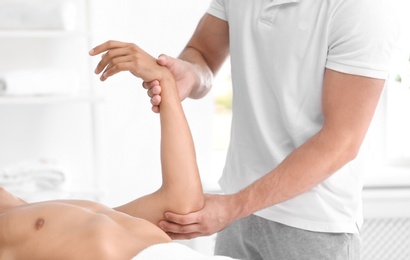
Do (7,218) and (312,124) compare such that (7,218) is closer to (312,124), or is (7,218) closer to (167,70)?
(167,70)

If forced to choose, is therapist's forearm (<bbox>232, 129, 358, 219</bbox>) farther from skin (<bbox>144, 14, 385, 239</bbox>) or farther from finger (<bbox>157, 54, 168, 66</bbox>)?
finger (<bbox>157, 54, 168, 66</bbox>)

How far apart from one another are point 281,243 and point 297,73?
0.45 metres

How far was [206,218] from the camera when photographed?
6.20 ft

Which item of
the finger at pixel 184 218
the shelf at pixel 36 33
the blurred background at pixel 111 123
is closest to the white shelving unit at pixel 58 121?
the blurred background at pixel 111 123

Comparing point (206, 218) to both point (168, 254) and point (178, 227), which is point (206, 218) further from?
point (168, 254)

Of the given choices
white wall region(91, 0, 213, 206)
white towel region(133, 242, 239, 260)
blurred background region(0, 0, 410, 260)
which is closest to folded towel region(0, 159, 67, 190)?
blurred background region(0, 0, 410, 260)

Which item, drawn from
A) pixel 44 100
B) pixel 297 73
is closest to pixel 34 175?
pixel 44 100

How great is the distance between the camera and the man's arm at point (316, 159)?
185cm

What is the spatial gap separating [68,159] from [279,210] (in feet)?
4.82

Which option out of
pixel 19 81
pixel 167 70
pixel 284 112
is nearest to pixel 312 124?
pixel 284 112

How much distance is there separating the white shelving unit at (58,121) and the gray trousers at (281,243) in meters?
1.10

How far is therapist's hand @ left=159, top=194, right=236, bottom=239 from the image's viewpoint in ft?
6.19

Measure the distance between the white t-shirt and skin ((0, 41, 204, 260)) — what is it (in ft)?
0.79

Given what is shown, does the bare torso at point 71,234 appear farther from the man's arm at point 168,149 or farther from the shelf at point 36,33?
the shelf at point 36,33
